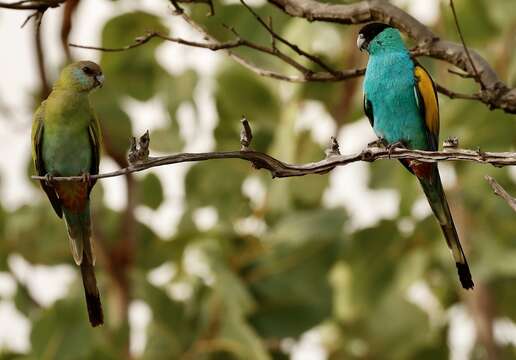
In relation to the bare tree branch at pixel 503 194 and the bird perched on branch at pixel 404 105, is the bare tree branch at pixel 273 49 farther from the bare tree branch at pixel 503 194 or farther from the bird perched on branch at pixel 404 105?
the bare tree branch at pixel 503 194

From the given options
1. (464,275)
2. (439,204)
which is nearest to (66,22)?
(439,204)

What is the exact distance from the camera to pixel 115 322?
21.3ft

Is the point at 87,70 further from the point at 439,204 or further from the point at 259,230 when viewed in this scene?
the point at 259,230

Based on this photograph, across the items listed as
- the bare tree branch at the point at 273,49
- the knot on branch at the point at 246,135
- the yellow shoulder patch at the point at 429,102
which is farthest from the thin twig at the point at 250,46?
the knot on branch at the point at 246,135

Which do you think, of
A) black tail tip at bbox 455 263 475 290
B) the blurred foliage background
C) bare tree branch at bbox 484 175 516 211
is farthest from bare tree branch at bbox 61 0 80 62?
bare tree branch at bbox 484 175 516 211

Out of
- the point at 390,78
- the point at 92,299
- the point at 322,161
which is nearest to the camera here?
the point at 322,161

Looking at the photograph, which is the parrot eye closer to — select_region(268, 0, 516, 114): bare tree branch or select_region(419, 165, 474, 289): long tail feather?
select_region(268, 0, 516, 114): bare tree branch

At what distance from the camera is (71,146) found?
11.5 feet

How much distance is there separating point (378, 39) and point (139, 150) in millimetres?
1416

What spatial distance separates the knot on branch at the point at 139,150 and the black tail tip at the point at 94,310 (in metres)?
0.71

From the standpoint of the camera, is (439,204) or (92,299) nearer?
(92,299)

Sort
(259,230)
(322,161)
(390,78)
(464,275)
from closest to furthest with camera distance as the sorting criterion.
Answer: (322,161)
(464,275)
(390,78)
(259,230)

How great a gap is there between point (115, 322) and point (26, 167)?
109 centimetres

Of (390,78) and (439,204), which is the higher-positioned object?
(390,78)
